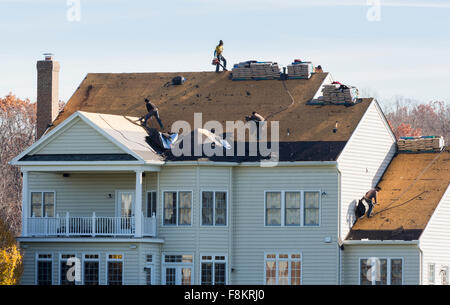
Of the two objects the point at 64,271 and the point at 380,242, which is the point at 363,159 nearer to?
the point at 380,242

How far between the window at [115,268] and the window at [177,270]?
1.98 metres

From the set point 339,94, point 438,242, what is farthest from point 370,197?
point 339,94

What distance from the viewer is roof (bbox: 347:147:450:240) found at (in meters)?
51.2

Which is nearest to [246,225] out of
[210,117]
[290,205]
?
[290,205]

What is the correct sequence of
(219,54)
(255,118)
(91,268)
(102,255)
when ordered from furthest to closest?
1. (219,54)
2. (255,118)
3. (91,268)
4. (102,255)

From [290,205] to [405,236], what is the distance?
16.9 ft

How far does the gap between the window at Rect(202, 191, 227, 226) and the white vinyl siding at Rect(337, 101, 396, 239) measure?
17.0ft

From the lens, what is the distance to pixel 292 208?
2021 inches

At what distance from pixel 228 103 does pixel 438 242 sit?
11848 millimetres

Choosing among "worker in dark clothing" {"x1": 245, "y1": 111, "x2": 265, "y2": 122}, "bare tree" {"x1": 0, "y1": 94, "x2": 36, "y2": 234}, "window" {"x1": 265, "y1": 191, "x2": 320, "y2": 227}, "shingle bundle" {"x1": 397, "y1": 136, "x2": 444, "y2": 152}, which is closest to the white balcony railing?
"window" {"x1": 265, "y1": 191, "x2": 320, "y2": 227}

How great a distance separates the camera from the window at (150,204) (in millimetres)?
52344

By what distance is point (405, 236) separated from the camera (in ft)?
166

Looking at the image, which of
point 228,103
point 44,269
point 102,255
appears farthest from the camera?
point 228,103

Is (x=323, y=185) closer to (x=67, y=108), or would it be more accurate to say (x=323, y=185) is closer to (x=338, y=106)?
(x=338, y=106)
